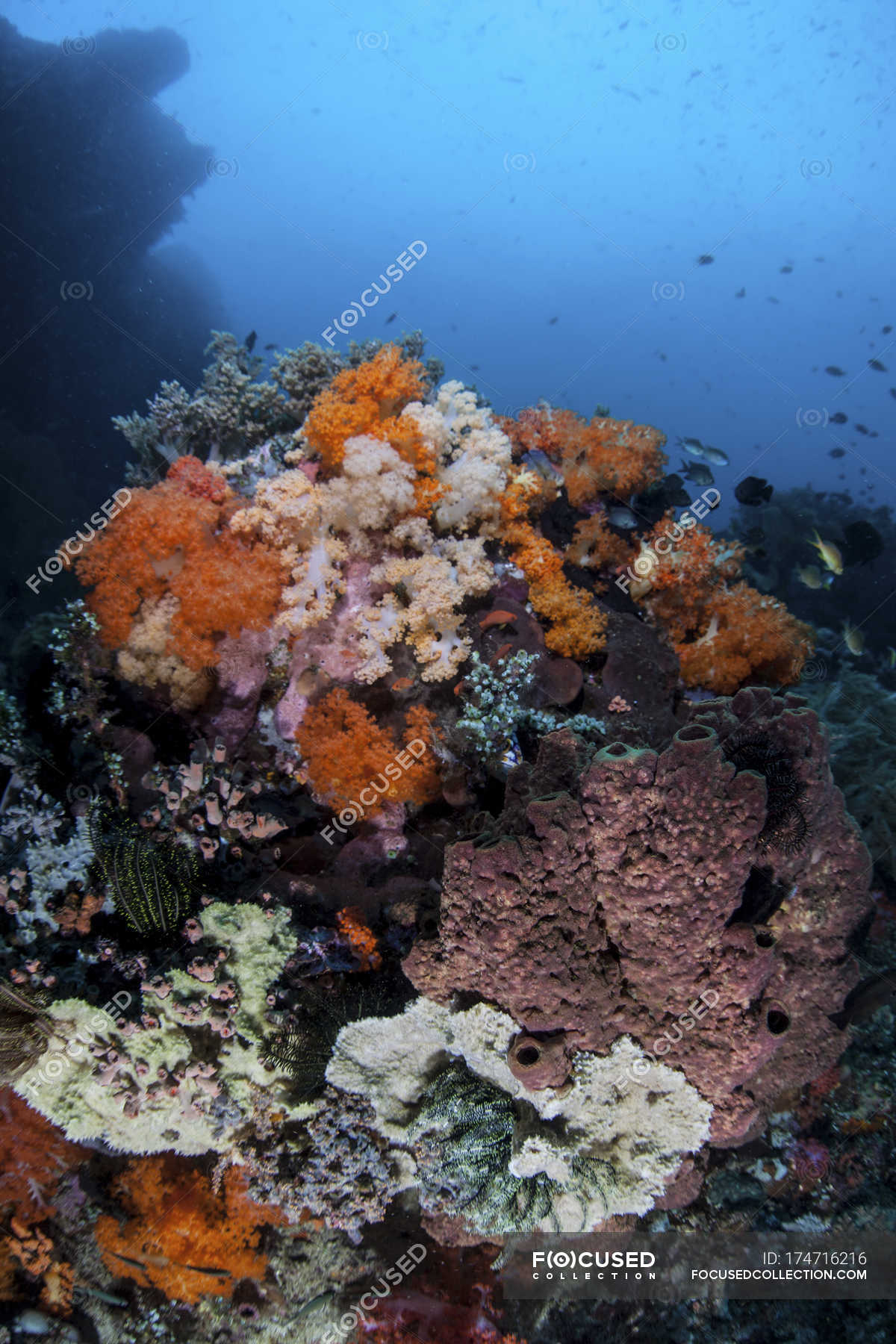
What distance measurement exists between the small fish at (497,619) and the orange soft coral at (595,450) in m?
2.03

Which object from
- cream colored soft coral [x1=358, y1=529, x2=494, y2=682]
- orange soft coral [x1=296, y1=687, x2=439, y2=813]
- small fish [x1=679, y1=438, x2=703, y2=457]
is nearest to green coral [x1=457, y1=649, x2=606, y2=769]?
cream colored soft coral [x1=358, y1=529, x2=494, y2=682]

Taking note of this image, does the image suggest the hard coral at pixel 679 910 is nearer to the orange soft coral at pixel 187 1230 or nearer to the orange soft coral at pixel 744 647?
the orange soft coral at pixel 744 647

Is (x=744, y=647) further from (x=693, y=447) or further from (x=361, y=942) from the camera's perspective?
(x=693, y=447)

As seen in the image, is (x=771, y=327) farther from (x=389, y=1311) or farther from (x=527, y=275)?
(x=389, y=1311)

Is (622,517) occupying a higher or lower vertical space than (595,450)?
lower

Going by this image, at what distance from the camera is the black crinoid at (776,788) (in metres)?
3.72

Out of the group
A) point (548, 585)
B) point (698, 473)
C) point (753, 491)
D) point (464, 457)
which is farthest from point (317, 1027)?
point (698, 473)

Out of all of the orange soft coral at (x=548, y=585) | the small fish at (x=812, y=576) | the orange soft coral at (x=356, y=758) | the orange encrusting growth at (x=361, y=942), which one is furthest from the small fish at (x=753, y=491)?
the orange encrusting growth at (x=361, y=942)

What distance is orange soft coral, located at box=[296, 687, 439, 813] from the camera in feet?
16.1

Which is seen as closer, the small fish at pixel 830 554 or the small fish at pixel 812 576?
the small fish at pixel 830 554

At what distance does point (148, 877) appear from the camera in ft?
14.4

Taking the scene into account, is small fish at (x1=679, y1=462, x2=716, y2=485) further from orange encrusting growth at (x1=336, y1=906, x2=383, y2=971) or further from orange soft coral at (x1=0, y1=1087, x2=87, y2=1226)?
orange soft coral at (x1=0, y1=1087, x2=87, y2=1226)

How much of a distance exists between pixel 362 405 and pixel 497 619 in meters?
2.46

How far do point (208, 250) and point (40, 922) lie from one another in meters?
67.9
